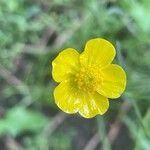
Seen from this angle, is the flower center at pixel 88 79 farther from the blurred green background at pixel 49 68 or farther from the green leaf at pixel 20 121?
the green leaf at pixel 20 121

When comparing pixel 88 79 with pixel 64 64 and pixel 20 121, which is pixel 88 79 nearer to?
pixel 64 64

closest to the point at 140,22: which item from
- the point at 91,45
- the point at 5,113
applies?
the point at 5,113

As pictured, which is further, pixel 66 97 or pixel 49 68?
pixel 49 68

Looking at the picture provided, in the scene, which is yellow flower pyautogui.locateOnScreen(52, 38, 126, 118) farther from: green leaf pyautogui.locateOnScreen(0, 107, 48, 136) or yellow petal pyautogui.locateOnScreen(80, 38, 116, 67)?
green leaf pyautogui.locateOnScreen(0, 107, 48, 136)

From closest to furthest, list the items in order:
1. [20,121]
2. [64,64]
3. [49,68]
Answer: [64,64], [20,121], [49,68]

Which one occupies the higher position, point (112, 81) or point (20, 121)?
point (112, 81)

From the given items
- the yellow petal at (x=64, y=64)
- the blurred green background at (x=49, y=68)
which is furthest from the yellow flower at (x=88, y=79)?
the blurred green background at (x=49, y=68)

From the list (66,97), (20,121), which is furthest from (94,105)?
(20,121)
